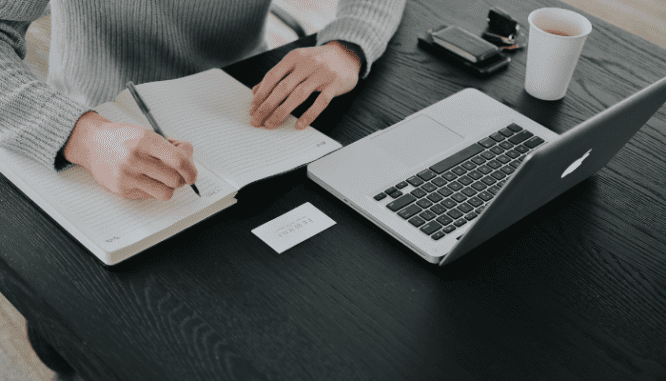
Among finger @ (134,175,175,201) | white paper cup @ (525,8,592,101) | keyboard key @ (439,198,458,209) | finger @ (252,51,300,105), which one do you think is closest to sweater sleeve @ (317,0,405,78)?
finger @ (252,51,300,105)

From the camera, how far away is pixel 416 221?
759mm

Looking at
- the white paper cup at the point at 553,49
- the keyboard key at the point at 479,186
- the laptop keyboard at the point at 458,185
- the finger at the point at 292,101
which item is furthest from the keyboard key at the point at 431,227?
the white paper cup at the point at 553,49

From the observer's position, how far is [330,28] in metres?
1.13

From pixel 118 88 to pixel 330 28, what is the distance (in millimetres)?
457

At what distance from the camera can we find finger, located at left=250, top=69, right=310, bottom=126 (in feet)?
3.04

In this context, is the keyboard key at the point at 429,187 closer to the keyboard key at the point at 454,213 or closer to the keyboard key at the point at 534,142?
the keyboard key at the point at 454,213

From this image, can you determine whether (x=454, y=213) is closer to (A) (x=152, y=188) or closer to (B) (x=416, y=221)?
(B) (x=416, y=221)

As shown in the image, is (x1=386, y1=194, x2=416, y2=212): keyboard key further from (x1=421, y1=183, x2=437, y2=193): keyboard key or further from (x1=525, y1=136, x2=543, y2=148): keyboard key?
(x1=525, y1=136, x2=543, y2=148): keyboard key

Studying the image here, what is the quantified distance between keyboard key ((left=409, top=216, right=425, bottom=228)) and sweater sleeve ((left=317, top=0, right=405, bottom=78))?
396 mm

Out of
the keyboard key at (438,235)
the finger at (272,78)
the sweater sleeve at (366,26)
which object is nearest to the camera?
the keyboard key at (438,235)

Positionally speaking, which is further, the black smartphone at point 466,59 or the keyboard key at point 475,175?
the black smartphone at point 466,59

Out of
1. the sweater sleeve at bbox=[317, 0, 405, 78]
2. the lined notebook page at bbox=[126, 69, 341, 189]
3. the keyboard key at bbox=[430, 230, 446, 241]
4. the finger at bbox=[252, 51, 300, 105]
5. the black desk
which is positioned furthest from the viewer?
the sweater sleeve at bbox=[317, 0, 405, 78]

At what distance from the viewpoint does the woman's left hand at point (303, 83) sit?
0.93 m

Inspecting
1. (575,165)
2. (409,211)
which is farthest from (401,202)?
(575,165)
